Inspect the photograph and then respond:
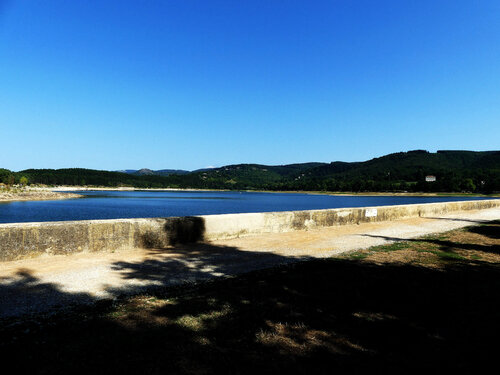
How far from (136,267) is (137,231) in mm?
1637

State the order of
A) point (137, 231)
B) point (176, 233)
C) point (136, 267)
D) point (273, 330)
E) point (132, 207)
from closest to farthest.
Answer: point (273, 330) → point (136, 267) → point (137, 231) → point (176, 233) → point (132, 207)

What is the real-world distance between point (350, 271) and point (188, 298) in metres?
2.77

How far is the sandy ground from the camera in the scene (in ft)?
13.0

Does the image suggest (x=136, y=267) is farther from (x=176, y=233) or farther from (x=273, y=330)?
(x=273, y=330)

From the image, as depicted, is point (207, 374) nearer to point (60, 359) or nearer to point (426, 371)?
point (60, 359)

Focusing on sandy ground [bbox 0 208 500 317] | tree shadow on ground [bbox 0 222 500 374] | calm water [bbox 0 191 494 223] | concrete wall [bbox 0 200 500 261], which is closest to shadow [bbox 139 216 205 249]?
concrete wall [bbox 0 200 500 261]

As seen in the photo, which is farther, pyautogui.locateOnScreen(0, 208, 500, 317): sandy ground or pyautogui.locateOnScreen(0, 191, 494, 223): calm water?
pyautogui.locateOnScreen(0, 191, 494, 223): calm water

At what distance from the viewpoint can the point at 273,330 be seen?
3.00 meters

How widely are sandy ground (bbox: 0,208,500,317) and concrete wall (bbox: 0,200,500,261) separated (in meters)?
0.22

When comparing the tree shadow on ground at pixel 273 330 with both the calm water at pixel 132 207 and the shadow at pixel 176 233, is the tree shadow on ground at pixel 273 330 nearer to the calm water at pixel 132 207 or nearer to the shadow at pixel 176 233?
the shadow at pixel 176 233

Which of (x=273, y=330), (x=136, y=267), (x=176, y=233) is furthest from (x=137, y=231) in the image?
(x=273, y=330)

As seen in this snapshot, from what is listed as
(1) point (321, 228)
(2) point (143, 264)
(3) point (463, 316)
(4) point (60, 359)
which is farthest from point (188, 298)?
(1) point (321, 228)

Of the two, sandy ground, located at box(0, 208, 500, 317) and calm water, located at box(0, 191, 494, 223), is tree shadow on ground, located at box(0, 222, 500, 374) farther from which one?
calm water, located at box(0, 191, 494, 223)

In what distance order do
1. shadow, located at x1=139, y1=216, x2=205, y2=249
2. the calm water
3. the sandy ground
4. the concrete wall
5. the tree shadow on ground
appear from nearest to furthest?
1. the tree shadow on ground
2. the sandy ground
3. the concrete wall
4. shadow, located at x1=139, y1=216, x2=205, y2=249
5. the calm water
